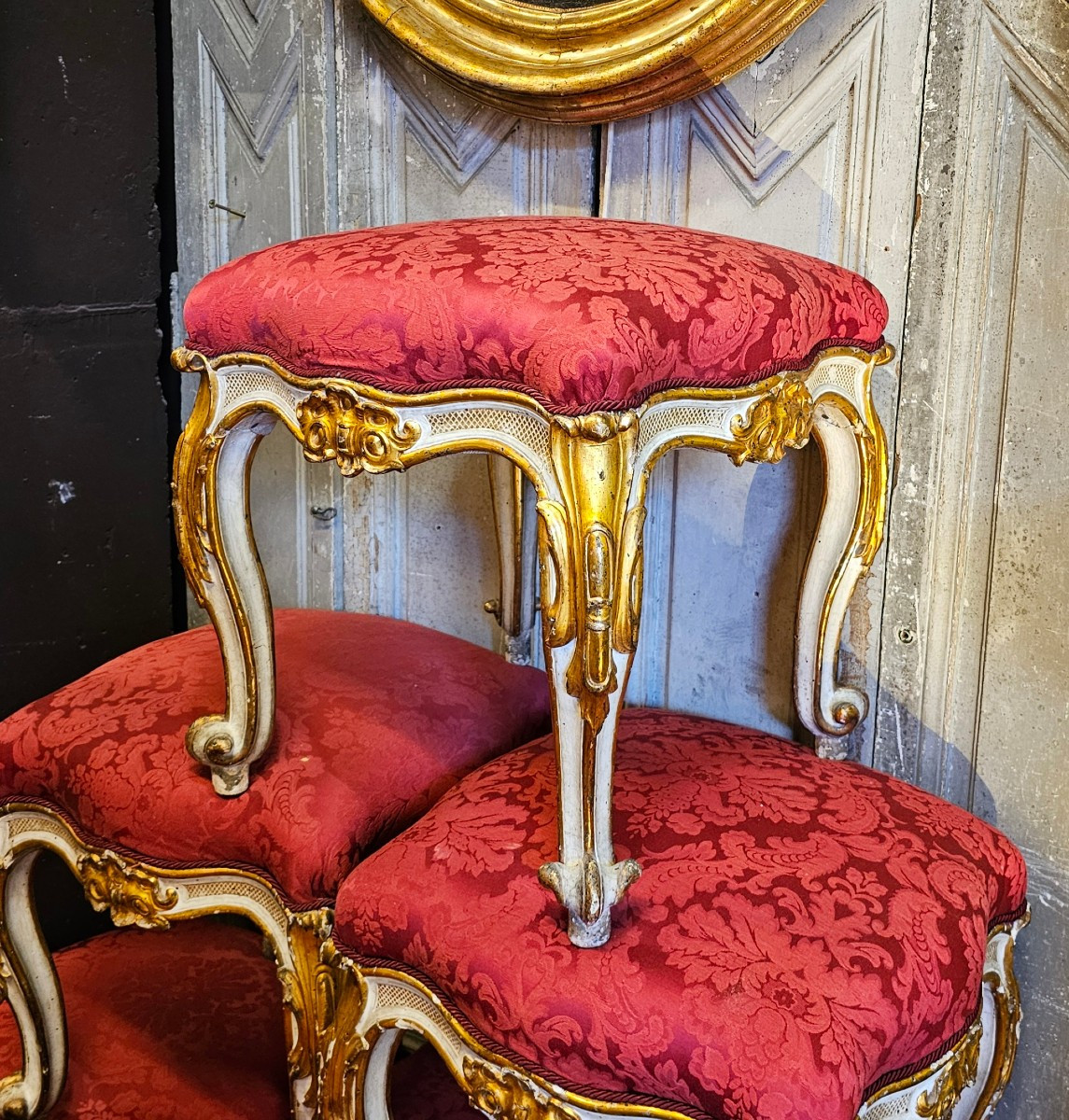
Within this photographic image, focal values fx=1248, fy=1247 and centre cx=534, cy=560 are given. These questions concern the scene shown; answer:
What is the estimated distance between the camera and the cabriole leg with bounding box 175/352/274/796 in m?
1.09

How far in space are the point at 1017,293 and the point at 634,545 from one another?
1.92 ft

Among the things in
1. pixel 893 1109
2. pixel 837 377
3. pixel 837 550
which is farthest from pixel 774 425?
pixel 893 1109

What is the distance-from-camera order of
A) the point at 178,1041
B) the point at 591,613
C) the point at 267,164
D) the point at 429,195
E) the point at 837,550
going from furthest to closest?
1. the point at 267,164
2. the point at 429,195
3. the point at 178,1041
4. the point at 837,550
5. the point at 591,613

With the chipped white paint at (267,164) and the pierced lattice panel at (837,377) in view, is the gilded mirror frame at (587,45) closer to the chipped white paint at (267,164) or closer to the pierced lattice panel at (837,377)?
the chipped white paint at (267,164)

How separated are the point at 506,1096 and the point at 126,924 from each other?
455 mm

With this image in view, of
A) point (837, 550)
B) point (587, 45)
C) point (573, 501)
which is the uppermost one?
point (587, 45)

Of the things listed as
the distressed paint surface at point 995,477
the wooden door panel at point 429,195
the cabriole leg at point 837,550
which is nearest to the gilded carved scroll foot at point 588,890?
the cabriole leg at point 837,550

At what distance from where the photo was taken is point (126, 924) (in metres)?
1.18

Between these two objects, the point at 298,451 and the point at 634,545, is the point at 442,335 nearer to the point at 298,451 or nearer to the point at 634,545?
the point at 634,545

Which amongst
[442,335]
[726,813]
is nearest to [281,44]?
[442,335]

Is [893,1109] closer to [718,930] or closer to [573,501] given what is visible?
[718,930]

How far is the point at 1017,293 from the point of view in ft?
4.02

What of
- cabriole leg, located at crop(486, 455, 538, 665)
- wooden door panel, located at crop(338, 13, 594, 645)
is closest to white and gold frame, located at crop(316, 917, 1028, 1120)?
cabriole leg, located at crop(486, 455, 538, 665)

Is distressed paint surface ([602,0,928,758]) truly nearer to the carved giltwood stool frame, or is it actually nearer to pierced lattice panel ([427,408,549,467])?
the carved giltwood stool frame
